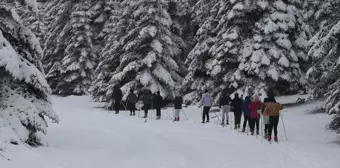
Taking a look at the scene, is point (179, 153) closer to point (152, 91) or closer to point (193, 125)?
point (193, 125)

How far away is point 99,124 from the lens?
64.6ft

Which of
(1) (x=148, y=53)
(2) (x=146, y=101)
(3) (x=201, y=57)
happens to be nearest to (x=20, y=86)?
(2) (x=146, y=101)

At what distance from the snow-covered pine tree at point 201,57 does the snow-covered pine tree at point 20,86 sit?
1480 centimetres

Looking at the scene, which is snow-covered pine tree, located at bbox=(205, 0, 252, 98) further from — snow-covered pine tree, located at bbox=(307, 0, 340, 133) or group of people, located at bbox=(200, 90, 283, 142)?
snow-covered pine tree, located at bbox=(307, 0, 340, 133)

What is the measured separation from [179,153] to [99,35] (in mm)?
29442

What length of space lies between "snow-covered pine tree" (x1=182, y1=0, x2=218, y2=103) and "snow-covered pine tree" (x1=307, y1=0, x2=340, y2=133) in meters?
10.9

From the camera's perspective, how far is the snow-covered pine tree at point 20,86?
10.5 metres

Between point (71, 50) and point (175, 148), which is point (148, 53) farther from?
point (175, 148)

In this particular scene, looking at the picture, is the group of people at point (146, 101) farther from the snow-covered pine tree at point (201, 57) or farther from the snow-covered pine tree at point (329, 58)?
the snow-covered pine tree at point (329, 58)

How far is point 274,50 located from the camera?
2259cm

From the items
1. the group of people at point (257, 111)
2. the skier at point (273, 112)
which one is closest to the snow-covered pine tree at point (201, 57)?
the group of people at point (257, 111)

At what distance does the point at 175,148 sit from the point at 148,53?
606 inches

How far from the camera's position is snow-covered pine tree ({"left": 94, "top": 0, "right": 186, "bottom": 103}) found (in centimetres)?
2764

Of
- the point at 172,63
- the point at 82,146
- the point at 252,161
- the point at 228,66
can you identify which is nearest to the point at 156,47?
the point at 172,63
